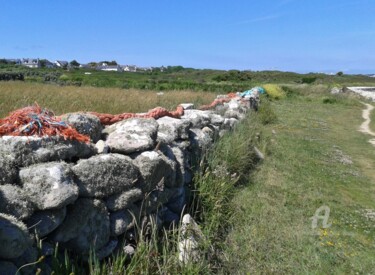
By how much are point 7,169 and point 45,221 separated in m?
0.45

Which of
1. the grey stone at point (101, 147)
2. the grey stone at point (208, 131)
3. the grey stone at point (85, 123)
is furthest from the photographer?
the grey stone at point (208, 131)

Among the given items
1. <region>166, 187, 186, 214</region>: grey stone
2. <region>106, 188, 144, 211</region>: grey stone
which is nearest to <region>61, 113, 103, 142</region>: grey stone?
<region>106, 188, 144, 211</region>: grey stone

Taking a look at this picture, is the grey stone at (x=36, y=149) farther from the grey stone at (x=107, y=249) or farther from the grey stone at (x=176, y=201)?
the grey stone at (x=176, y=201)

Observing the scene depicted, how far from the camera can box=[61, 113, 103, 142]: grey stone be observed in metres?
3.52

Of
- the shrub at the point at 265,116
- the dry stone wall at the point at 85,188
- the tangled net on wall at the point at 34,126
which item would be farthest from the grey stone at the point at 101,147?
the shrub at the point at 265,116

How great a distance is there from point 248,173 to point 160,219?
155 inches

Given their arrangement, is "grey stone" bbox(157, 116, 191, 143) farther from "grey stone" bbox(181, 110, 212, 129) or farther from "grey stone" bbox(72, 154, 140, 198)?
"grey stone" bbox(72, 154, 140, 198)

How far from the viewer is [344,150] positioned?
12.1m

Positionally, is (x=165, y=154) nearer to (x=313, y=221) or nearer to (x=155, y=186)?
(x=155, y=186)

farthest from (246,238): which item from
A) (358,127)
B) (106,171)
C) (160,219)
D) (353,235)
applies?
(358,127)

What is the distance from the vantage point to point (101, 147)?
369cm

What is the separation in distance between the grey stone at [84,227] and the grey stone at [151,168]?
634mm

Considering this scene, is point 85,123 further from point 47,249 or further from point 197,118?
point 197,118

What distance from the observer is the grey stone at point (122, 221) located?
3414mm
